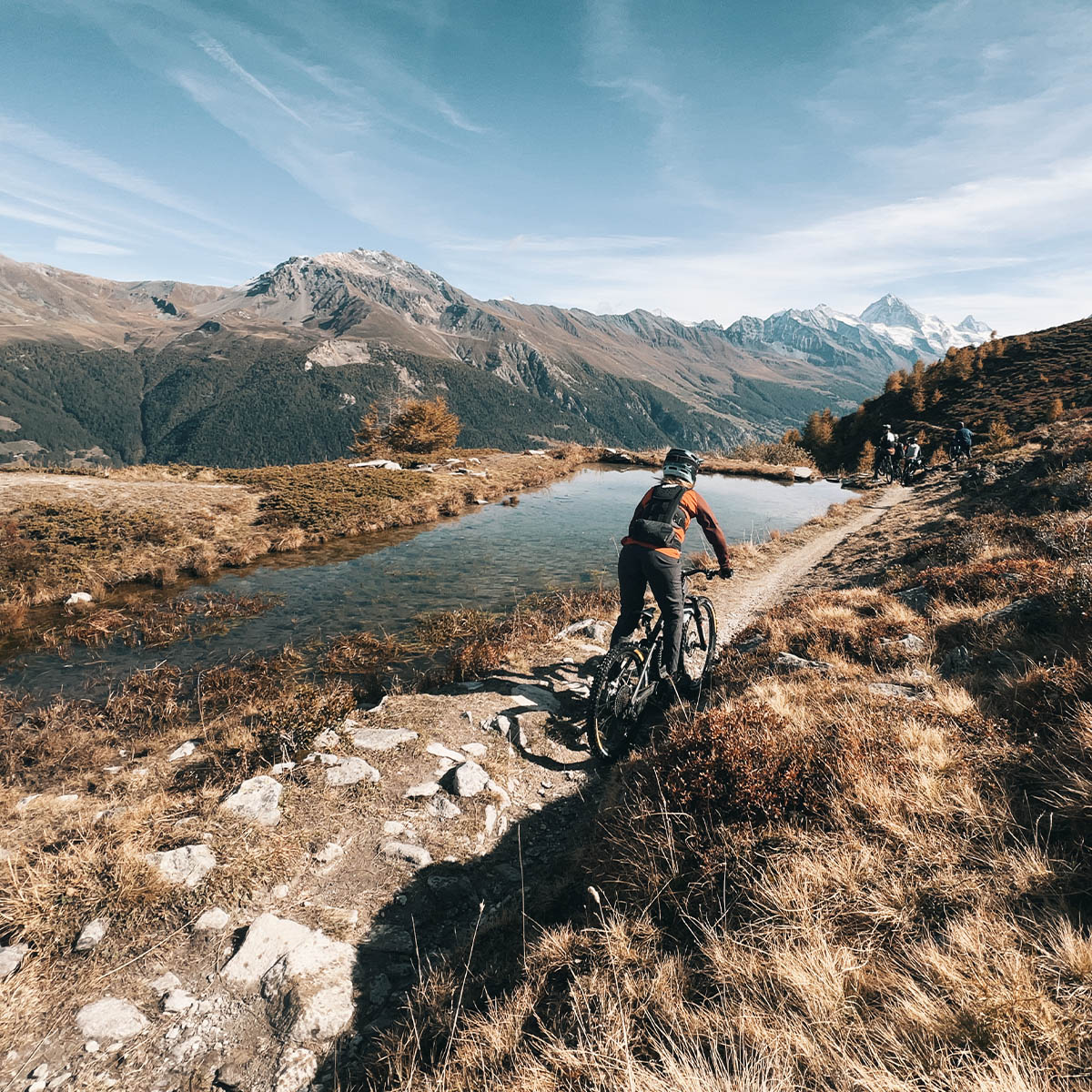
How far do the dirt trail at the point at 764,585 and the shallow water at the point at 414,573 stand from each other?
3052 millimetres

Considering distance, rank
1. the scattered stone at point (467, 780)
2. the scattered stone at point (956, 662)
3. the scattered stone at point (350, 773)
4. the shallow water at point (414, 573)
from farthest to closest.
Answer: the shallow water at point (414, 573) < the scattered stone at point (956, 662) < the scattered stone at point (467, 780) < the scattered stone at point (350, 773)

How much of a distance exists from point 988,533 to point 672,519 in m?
12.1

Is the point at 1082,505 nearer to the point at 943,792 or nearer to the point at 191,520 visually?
the point at 943,792

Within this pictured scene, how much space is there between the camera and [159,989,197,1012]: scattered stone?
381 centimetres

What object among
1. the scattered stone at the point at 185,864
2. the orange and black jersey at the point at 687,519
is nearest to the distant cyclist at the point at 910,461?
the orange and black jersey at the point at 687,519

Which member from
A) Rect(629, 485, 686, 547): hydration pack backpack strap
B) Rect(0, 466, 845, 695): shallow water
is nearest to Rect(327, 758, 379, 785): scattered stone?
Rect(629, 485, 686, 547): hydration pack backpack strap

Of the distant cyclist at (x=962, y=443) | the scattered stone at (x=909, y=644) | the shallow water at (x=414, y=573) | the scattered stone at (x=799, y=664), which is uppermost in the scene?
the distant cyclist at (x=962, y=443)

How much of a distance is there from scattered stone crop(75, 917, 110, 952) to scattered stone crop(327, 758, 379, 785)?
2.46 m

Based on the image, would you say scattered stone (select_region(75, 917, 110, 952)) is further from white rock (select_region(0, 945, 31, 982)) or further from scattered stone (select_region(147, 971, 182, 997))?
scattered stone (select_region(147, 971, 182, 997))

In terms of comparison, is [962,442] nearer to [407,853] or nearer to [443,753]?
[443,753]

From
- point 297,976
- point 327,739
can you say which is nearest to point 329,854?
point 297,976

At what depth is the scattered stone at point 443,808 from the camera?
6466mm

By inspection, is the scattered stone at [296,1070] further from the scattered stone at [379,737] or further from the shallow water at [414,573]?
the shallow water at [414,573]

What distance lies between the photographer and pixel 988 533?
45.5 feet
